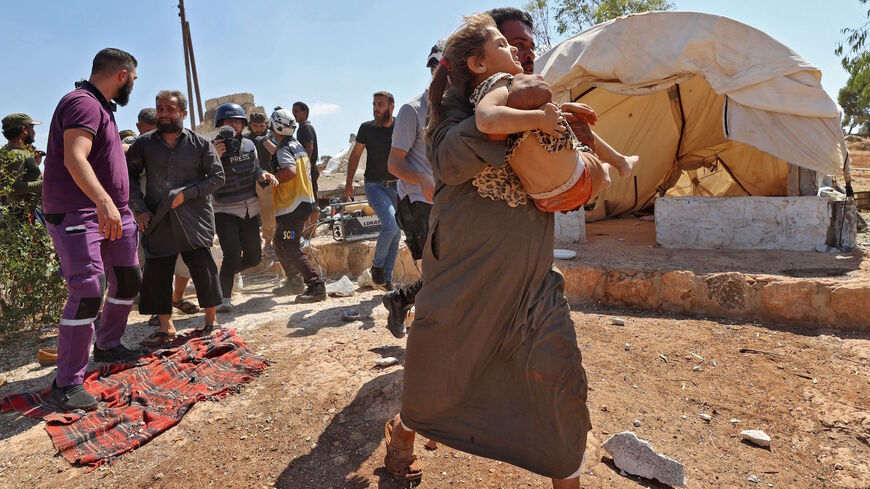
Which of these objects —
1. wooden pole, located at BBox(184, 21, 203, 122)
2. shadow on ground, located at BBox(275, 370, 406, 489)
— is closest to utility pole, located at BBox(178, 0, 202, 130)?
wooden pole, located at BBox(184, 21, 203, 122)

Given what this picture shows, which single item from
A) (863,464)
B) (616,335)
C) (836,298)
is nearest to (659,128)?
(836,298)

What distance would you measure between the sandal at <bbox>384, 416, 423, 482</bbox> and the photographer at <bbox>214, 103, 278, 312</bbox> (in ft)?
10.2

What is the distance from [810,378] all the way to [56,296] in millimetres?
5546

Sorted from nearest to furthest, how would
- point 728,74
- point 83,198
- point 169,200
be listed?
1. point 83,198
2. point 169,200
3. point 728,74

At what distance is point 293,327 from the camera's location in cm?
407

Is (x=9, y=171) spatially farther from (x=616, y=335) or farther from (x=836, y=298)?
(x=836, y=298)

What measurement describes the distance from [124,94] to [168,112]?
18.9 inches

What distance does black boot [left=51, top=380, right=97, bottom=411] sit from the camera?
2709mm

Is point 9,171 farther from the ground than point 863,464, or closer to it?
farther from the ground

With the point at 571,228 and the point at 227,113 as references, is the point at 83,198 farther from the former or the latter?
the point at 571,228

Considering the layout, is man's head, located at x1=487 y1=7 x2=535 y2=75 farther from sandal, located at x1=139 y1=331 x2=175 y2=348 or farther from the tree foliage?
the tree foliage

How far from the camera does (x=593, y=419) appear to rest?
248 centimetres

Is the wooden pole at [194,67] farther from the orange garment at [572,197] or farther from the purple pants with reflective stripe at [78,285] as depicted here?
the orange garment at [572,197]

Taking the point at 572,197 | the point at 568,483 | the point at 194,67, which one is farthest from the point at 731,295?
the point at 194,67
